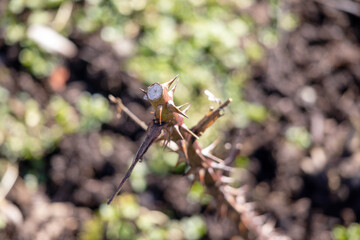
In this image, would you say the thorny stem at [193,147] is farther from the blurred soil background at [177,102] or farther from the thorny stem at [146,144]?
the blurred soil background at [177,102]

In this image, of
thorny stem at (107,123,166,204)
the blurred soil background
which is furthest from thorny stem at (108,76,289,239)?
the blurred soil background

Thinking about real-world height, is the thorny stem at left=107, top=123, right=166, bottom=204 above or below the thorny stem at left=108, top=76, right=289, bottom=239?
below

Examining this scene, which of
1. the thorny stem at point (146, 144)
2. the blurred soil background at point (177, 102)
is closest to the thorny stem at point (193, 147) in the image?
the thorny stem at point (146, 144)

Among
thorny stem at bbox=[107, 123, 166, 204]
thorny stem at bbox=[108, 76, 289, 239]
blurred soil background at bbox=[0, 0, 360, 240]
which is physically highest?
blurred soil background at bbox=[0, 0, 360, 240]

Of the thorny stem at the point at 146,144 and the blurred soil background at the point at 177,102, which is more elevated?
the blurred soil background at the point at 177,102

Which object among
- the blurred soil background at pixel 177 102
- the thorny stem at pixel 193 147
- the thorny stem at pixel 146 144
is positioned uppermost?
the blurred soil background at pixel 177 102

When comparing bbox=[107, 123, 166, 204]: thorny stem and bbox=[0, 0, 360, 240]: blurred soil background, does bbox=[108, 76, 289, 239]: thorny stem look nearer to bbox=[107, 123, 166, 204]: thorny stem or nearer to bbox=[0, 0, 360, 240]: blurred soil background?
bbox=[107, 123, 166, 204]: thorny stem

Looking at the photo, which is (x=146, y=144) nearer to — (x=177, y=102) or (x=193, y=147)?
(x=193, y=147)

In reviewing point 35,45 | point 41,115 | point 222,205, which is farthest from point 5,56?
point 222,205

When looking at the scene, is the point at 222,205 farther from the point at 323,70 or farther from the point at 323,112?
the point at 323,70
